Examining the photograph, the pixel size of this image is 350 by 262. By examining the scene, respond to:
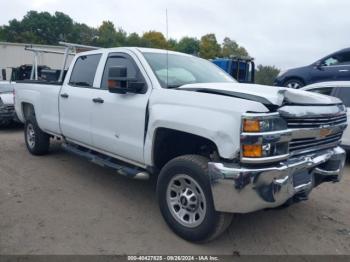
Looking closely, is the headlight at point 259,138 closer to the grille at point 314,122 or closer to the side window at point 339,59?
the grille at point 314,122

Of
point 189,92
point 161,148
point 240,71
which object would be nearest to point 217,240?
point 161,148

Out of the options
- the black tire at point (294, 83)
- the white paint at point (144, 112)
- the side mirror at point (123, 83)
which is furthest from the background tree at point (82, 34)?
the side mirror at point (123, 83)

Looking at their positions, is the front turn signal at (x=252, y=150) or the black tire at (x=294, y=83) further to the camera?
the black tire at (x=294, y=83)

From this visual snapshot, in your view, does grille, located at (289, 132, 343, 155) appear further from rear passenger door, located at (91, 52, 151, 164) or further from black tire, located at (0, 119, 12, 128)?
black tire, located at (0, 119, 12, 128)

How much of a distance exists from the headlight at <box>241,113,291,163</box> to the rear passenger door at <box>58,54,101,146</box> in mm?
2524

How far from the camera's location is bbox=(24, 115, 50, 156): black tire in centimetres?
664

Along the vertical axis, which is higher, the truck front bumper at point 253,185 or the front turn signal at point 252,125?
the front turn signal at point 252,125

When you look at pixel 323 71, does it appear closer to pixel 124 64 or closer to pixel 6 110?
pixel 124 64

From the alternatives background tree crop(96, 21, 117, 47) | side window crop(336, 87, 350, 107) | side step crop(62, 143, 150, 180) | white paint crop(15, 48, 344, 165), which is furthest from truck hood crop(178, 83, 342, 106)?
background tree crop(96, 21, 117, 47)

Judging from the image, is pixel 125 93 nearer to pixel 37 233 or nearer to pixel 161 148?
pixel 161 148

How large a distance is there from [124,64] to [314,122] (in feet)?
7.93

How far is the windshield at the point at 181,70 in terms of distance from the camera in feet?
13.5

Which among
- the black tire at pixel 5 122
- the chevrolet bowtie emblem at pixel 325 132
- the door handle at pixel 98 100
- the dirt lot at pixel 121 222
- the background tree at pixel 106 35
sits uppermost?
the background tree at pixel 106 35

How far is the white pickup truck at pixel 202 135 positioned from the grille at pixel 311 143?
10 mm
